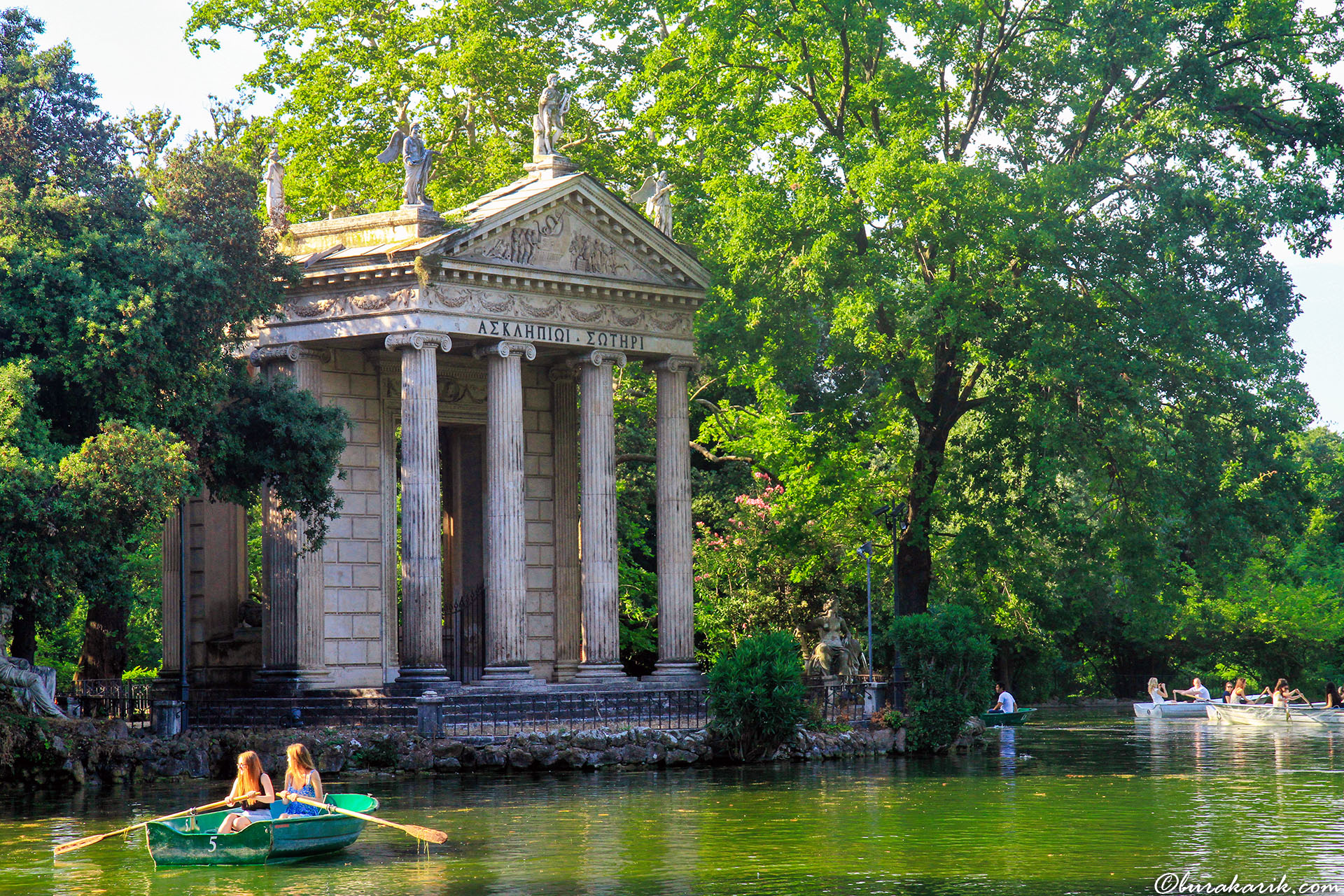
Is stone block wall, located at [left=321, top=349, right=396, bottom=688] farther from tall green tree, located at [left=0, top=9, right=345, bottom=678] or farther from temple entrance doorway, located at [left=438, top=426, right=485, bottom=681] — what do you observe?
tall green tree, located at [left=0, top=9, right=345, bottom=678]

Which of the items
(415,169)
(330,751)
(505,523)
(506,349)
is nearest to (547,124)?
(415,169)

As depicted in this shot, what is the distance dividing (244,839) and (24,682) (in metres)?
11.8

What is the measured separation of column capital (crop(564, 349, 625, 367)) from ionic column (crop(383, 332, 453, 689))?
357cm

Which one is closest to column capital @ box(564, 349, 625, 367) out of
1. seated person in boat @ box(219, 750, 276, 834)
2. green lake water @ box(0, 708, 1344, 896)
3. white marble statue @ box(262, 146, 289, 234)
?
white marble statue @ box(262, 146, 289, 234)

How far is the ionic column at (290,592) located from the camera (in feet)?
112

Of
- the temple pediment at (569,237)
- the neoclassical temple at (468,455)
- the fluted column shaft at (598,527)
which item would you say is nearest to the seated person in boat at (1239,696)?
the neoclassical temple at (468,455)

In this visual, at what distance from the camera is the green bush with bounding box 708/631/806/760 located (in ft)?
96.6

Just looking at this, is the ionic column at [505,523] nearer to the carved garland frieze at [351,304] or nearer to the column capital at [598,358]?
the column capital at [598,358]

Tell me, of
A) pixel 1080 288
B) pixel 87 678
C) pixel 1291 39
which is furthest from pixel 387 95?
pixel 1291 39

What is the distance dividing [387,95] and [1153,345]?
23.8 metres

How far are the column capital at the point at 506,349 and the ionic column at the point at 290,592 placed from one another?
3500 mm

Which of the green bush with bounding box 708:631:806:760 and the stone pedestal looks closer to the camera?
the green bush with bounding box 708:631:806:760

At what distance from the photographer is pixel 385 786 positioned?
26.7 metres

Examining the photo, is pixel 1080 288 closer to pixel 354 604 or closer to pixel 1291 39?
pixel 1291 39
